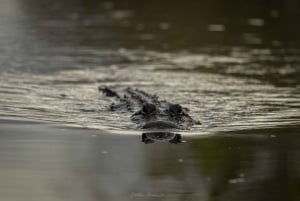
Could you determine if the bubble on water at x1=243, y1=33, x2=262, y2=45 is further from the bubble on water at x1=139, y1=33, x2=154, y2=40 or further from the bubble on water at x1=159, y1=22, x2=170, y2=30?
the bubble on water at x1=159, y1=22, x2=170, y2=30

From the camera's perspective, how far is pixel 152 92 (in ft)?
46.5

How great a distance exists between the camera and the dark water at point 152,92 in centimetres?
830

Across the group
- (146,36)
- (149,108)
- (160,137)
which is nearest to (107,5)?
(146,36)

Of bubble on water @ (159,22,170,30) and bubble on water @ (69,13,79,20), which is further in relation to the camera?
bubble on water @ (69,13,79,20)

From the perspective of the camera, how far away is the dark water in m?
8.30

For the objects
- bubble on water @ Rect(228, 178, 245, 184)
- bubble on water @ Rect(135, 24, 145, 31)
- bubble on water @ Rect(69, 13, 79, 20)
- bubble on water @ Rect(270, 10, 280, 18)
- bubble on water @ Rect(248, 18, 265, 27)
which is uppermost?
bubble on water @ Rect(270, 10, 280, 18)

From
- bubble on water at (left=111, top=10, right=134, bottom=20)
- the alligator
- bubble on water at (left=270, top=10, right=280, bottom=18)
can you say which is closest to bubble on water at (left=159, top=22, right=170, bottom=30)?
bubble on water at (left=111, top=10, right=134, bottom=20)

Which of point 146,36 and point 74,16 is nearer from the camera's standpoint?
point 146,36

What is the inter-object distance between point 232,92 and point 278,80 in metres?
1.38

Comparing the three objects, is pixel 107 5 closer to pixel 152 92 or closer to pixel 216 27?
pixel 216 27

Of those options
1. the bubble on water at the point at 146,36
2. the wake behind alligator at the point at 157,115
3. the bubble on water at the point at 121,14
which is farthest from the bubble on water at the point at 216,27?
the wake behind alligator at the point at 157,115

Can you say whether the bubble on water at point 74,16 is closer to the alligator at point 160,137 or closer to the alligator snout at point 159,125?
the alligator snout at point 159,125

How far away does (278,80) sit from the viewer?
14.9 metres

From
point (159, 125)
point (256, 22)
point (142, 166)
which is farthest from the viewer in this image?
point (256, 22)
